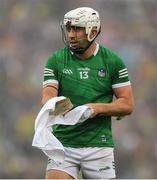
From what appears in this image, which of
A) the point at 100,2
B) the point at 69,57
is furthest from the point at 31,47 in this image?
the point at 69,57

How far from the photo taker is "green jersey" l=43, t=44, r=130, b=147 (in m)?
5.89

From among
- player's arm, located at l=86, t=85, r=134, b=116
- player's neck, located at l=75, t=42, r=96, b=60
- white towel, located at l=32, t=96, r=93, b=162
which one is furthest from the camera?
player's neck, located at l=75, t=42, r=96, b=60

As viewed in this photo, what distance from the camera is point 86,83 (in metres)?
5.89

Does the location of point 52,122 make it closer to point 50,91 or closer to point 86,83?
point 50,91

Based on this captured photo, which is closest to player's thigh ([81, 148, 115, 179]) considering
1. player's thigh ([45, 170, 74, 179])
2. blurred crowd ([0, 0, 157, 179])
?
player's thigh ([45, 170, 74, 179])

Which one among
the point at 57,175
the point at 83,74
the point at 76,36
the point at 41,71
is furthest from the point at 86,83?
the point at 41,71

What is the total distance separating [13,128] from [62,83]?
4223mm

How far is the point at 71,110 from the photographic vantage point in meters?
5.68

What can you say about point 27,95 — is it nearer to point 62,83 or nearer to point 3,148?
point 3,148

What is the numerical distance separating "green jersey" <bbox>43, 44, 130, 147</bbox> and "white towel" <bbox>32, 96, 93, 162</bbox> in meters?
0.19

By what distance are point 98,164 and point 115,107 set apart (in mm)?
450

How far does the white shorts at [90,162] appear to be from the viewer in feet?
19.2

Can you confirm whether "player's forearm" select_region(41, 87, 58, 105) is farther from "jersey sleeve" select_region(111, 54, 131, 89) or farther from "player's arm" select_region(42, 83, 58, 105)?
"jersey sleeve" select_region(111, 54, 131, 89)

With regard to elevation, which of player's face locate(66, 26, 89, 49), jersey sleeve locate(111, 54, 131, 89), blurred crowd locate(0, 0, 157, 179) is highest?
player's face locate(66, 26, 89, 49)
